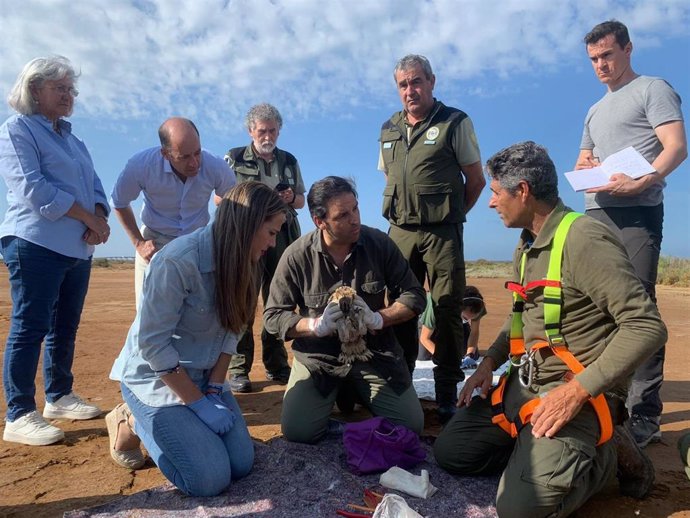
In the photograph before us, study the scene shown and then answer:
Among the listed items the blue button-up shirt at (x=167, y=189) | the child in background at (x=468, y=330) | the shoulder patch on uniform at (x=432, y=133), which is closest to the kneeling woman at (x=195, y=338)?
the blue button-up shirt at (x=167, y=189)

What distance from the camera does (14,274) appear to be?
11.3 ft

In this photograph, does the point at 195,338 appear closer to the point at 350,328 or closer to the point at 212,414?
the point at 212,414

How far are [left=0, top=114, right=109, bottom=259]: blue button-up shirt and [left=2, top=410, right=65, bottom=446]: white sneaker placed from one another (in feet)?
3.64

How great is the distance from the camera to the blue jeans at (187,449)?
275cm

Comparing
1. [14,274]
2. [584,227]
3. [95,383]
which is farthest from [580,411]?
[95,383]

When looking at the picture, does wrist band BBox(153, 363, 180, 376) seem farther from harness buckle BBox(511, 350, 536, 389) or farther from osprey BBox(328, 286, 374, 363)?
harness buckle BBox(511, 350, 536, 389)

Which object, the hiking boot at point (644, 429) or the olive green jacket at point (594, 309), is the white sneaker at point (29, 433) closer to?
the olive green jacket at point (594, 309)

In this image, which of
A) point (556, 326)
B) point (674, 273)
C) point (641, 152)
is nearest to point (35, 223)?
point (556, 326)

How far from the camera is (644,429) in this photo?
3.59 metres

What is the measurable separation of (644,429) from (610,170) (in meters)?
1.73

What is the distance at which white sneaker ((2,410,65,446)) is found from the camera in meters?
3.45

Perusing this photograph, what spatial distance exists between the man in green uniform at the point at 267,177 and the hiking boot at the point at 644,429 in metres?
2.97

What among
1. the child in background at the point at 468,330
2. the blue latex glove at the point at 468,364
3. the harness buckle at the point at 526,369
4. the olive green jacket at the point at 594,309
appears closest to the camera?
the olive green jacket at the point at 594,309

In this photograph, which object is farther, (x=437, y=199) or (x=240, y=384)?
(x=240, y=384)
